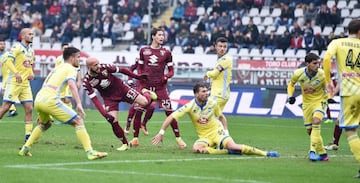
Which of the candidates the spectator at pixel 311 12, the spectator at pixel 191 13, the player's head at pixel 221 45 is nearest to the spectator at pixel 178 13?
the spectator at pixel 191 13

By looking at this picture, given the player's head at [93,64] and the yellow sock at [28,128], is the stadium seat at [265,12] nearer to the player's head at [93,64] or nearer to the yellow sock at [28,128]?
the yellow sock at [28,128]

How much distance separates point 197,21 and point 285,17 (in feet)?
16.3

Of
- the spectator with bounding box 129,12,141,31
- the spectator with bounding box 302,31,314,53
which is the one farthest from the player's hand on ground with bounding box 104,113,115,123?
the spectator with bounding box 129,12,141,31

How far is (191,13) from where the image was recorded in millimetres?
44469

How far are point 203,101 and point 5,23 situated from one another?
32.3m

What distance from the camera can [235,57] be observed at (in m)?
37.3

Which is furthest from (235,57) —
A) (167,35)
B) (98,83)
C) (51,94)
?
(51,94)

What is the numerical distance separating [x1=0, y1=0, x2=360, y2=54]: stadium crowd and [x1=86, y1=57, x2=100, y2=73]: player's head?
21781 millimetres

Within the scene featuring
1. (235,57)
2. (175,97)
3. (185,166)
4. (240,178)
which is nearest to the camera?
(240,178)

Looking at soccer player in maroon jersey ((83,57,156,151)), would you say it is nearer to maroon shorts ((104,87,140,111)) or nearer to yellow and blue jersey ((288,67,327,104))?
maroon shorts ((104,87,140,111))

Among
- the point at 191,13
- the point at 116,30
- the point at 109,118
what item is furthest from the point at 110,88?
the point at 116,30

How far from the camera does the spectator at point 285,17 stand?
4109 centimetres

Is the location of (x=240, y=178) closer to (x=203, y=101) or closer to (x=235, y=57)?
(x=203, y=101)

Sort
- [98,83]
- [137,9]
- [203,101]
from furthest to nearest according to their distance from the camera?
[137,9], [98,83], [203,101]
